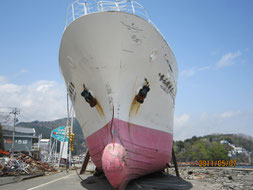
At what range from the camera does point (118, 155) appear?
4555mm

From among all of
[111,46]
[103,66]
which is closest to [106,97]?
[103,66]

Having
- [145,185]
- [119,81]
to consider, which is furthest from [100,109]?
[145,185]

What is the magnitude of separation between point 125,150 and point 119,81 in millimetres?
1837

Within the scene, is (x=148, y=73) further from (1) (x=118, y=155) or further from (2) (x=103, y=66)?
(1) (x=118, y=155)

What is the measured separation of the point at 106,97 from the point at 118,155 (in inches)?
62.4

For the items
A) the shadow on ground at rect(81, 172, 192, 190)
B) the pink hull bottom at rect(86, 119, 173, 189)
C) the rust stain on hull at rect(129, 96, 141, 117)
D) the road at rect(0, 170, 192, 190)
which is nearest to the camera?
the pink hull bottom at rect(86, 119, 173, 189)

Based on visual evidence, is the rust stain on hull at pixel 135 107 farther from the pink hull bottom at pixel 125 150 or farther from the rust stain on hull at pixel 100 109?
the rust stain on hull at pixel 100 109

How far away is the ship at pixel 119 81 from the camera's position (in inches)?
201

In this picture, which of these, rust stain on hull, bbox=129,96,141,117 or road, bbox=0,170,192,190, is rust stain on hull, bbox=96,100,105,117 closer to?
rust stain on hull, bbox=129,96,141,117

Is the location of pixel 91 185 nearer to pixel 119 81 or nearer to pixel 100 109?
pixel 100 109

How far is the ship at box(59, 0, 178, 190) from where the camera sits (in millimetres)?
5102

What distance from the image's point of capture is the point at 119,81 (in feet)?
17.3

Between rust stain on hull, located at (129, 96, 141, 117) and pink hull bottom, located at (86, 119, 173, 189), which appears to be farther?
rust stain on hull, located at (129, 96, 141, 117)

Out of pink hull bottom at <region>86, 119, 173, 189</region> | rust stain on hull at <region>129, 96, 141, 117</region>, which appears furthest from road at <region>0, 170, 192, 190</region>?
rust stain on hull at <region>129, 96, 141, 117</region>
